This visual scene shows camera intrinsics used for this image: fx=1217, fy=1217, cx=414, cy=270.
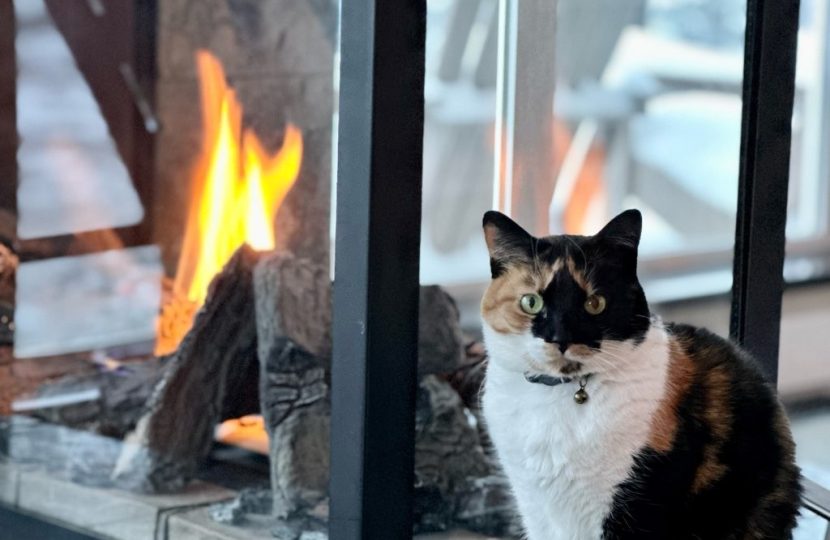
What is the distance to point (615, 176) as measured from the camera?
3.03 m

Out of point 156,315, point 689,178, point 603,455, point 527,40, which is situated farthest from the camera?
point 689,178

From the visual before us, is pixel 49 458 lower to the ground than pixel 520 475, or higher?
lower

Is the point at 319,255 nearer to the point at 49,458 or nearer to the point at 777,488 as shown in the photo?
the point at 49,458

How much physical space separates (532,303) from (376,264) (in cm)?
17

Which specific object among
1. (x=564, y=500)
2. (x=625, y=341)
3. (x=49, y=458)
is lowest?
(x=49, y=458)

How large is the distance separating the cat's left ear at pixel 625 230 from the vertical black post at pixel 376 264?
203mm

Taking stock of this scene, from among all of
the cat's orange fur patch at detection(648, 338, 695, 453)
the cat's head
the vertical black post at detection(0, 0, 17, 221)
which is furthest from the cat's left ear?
the vertical black post at detection(0, 0, 17, 221)

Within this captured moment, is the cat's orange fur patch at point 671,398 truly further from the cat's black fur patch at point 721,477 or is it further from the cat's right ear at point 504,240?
the cat's right ear at point 504,240

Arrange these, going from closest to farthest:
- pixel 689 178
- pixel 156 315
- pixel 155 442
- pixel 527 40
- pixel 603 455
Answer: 1. pixel 603 455
2. pixel 527 40
3. pixel 155 442
4. pixel 156 315
5. pixel 689 178

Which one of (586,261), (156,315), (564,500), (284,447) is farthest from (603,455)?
(156,315)

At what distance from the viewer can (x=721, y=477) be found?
1152mm

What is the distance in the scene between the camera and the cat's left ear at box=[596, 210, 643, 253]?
1.15 metres

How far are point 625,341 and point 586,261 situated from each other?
0.28 ft

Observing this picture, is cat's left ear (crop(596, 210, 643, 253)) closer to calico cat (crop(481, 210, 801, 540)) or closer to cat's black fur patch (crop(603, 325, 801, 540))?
calico cat (crop(481, 210, 801, 540))
